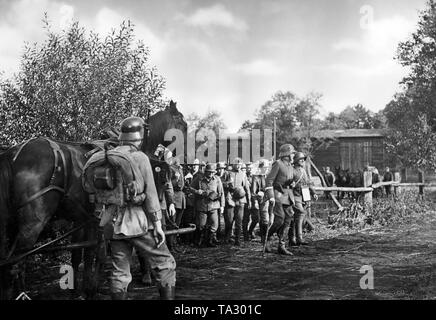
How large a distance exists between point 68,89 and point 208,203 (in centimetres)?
385

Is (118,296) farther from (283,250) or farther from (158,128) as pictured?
(283,250)

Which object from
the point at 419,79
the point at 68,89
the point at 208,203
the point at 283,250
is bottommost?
the point at 283,250

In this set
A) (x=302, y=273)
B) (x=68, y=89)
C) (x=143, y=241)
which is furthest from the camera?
(x=68, y=89)

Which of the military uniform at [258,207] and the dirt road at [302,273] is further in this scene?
the military uniform at [258,207]

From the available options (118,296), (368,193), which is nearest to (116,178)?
(118,296)

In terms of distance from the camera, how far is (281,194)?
9633mm

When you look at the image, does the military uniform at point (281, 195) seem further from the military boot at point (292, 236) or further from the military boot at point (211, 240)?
the military boot at point (211, 240)

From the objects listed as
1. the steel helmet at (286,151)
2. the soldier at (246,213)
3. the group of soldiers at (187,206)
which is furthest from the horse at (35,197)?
the soldier at (246,213)

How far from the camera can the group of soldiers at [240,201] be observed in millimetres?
9594

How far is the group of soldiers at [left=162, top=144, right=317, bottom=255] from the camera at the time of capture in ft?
31.5

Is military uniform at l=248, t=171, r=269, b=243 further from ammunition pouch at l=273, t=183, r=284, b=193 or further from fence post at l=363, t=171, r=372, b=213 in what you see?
fence post at l=363, t=171, r=372, b=213

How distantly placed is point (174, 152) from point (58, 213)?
2.24 meters

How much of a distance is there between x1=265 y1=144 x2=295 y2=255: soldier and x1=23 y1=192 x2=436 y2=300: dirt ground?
20.6 inches

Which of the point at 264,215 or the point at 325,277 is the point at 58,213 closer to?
the point at 325,277
